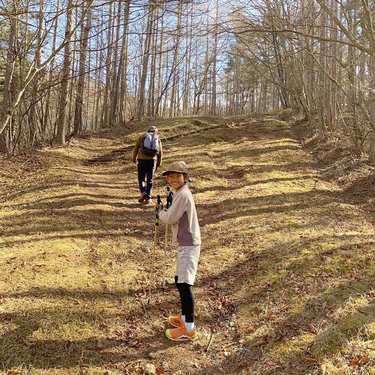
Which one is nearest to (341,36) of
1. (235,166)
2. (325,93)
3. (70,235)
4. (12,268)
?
(325,93)

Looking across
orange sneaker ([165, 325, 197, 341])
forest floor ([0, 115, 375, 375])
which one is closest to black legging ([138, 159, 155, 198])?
forest floor ([0, 115, 375, 375])

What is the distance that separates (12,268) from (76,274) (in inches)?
37.2

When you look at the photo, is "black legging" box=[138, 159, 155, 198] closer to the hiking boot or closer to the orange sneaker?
the hiking boot

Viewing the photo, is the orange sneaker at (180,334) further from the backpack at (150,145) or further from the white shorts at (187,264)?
the backpack at (150,145)

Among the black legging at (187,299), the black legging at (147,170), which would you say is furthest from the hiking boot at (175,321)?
the black legging at (147,170)

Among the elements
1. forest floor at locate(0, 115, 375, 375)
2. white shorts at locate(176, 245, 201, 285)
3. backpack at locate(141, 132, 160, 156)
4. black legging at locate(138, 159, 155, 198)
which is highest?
backpack at locate(141, 132, 160, 156)

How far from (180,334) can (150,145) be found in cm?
546

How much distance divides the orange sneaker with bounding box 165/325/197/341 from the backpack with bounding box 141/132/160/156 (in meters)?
5.36

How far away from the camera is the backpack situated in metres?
9.91

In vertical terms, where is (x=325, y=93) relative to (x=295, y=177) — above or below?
above

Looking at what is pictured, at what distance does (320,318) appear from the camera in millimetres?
5398

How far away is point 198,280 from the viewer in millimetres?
6805

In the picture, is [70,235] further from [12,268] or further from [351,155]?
[351,155]

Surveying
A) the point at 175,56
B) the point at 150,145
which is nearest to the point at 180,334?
the point at 150,145
